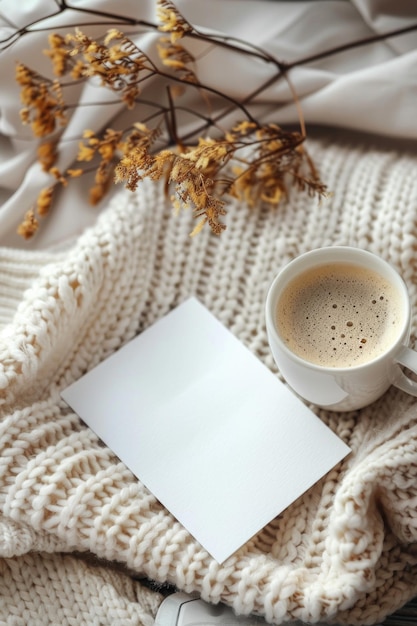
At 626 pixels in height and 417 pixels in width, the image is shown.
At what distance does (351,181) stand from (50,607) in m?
0.61

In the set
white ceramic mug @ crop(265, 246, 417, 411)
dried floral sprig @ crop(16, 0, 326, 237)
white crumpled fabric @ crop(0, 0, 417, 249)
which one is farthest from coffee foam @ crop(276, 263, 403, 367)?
white crumpled fabric @ crop(0, 0, 417, 249)

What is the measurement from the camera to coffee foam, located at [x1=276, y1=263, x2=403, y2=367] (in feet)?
2.32

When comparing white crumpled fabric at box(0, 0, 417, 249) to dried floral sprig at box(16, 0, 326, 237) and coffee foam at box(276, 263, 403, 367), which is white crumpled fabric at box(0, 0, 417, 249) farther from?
coffee foam at box(276, 263, 403, 367)

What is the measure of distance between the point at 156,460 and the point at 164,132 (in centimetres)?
45

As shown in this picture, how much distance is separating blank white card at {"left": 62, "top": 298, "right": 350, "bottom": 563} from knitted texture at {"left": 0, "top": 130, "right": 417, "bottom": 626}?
0.02 meters

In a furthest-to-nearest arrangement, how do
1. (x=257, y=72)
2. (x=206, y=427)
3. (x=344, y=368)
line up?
(x=257, y=72) → (x=206, y=427) → (x=344, y=368)

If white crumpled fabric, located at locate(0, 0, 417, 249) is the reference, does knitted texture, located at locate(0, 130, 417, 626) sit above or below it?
below

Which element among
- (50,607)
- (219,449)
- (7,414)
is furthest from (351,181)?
(50,607)

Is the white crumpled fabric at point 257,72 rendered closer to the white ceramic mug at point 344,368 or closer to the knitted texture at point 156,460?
the knitted texture at point 156,460

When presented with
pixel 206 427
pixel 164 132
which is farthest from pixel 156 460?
pixel 164 132

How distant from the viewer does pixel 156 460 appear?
769 millimetres

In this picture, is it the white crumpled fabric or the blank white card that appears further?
the white crumpled fabric

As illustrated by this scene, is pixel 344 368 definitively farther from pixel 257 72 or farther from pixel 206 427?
pixel 257 72

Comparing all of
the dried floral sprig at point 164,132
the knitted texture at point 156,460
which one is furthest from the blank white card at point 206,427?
the dried floral sprig at point 164,132
